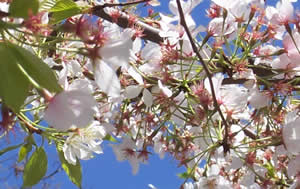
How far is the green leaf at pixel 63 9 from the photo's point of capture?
74cm

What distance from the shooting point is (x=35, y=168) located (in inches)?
41.1

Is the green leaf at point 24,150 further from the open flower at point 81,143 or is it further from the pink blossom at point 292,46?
the pink blossom at point 292,46

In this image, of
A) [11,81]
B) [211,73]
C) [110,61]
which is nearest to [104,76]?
[110,61]

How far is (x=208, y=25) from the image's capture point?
3.18 feet

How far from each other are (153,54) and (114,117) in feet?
1.13

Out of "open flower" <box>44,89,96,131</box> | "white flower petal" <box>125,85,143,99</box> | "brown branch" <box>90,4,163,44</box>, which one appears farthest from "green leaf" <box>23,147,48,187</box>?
"open flower" <box>44,89,96,131</box>

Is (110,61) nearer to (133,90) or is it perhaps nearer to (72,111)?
(72,111)

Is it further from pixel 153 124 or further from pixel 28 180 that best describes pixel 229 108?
pixel 28 180

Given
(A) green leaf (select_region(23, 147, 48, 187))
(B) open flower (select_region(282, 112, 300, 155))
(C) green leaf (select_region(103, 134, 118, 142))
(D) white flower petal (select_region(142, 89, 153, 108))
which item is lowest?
(C) green leaf (select_region(103, 134, 118, 142))

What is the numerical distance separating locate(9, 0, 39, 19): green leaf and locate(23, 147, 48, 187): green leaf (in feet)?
2.00

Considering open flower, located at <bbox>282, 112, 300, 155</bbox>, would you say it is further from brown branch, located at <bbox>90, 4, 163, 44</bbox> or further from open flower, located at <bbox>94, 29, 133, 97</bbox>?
open flower, located at <bbox>94, 29, 133, 97</bbox>

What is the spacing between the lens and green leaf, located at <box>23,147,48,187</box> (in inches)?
40.7

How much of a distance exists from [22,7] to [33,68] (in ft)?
0.24

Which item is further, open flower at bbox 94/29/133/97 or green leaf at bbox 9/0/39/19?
open flower at bbox 94/29/133/97
